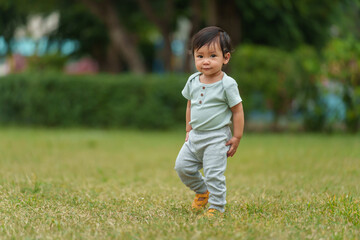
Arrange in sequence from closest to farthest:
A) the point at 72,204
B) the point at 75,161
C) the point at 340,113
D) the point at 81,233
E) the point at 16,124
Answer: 1. the point at 81,233
2. the point at 72,204
3. the point at 75,161
4. the point at 340,113
5. the point at 16,124

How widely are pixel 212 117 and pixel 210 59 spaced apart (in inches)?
20.0

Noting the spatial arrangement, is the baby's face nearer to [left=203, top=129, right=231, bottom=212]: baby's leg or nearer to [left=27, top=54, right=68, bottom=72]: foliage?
[left=203, top=129, right=231, bottom=212]: baby's leg

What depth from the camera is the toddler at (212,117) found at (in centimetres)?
443

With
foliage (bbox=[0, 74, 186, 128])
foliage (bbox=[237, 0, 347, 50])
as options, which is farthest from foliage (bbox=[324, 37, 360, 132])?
foliage (bbox=[0, 74, 186, 128])

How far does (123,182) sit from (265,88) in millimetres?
9941

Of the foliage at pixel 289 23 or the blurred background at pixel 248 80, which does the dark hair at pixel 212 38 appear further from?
the foliage at pixel 289 23

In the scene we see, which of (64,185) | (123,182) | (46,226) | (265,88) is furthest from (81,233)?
(265,88)

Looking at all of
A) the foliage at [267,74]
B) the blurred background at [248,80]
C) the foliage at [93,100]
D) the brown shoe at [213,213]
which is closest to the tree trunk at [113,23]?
the blurred background at [248,80]

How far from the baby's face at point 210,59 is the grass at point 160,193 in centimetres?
127

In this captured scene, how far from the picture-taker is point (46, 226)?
12.7 ft

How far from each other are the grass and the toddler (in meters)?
0.36

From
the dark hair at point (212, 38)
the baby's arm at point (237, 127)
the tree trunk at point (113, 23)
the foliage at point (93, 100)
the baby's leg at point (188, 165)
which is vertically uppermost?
the tree trunk at point (113, 23)

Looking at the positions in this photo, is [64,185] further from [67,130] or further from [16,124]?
[16,124]

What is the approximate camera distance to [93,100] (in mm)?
17719
